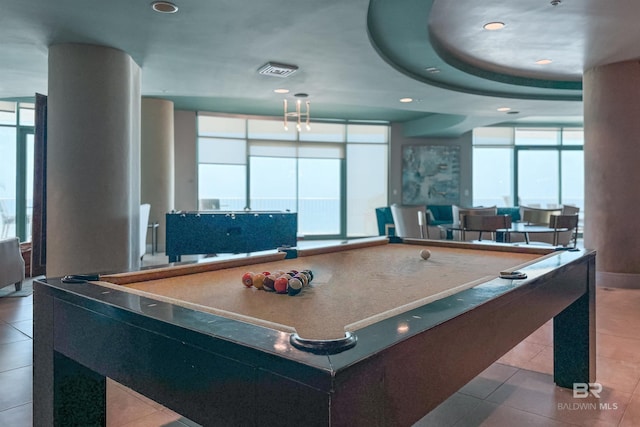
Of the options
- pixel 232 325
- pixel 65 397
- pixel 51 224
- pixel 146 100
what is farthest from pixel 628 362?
pixel 146 100

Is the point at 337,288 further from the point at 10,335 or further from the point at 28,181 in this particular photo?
the point at 28,181

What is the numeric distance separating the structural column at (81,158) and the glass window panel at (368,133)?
7.35 meters

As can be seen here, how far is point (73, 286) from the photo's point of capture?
1559mm

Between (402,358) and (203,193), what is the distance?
925cm

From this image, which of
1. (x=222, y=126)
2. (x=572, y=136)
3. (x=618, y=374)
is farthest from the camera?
(x=572, y=136)

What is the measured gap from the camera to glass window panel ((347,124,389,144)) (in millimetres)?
11117

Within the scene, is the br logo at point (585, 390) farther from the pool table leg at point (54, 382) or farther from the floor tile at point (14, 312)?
the floor tile at point (14, 312)

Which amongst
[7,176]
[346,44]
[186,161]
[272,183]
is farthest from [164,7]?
[272,183]

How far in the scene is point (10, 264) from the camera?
16.0ft

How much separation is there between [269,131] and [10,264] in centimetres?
644

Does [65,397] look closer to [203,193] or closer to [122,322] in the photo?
[122,322]

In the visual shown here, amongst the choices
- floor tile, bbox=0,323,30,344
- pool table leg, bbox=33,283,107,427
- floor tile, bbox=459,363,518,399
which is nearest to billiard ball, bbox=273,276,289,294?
pool table leg, bbox=33,283,107,427

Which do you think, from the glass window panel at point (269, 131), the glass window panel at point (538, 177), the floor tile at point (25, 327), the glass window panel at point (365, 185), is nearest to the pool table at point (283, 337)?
the floor tile at point (25, 327)

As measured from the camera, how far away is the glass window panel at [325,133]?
1080 cm
